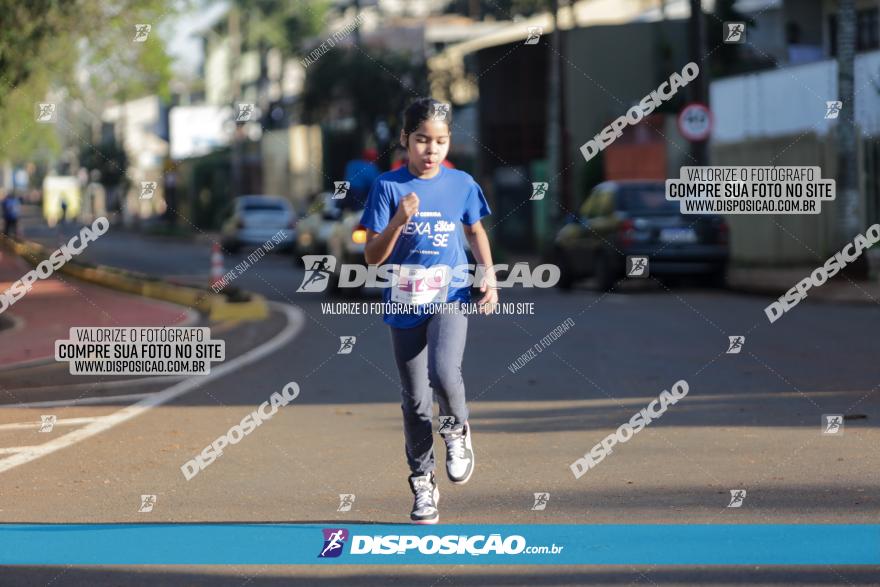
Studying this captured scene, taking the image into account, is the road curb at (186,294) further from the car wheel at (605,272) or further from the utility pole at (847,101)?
the utility pole at (847,101)

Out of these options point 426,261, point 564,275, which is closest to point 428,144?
point 426,261

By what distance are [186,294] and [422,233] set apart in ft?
53.7

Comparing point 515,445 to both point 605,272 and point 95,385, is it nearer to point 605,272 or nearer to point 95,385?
point 95,385

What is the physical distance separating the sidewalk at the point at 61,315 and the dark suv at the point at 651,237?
20.3 feet

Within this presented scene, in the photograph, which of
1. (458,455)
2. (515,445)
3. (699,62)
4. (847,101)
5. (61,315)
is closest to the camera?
(458,455)

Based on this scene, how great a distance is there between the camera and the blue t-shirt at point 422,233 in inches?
286

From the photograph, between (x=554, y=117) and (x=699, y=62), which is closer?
(x=699, y=62)

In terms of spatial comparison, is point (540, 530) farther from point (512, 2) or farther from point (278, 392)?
point (512, 2)

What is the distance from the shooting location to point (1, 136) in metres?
40.4

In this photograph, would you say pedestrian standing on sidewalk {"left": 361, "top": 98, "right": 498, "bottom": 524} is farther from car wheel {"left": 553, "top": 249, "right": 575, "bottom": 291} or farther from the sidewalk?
car wheel {"left": 553, "top": 249, "right": 575, "bottom": 291}

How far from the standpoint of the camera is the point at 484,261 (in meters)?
7.42

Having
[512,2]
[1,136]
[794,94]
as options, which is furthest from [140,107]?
[794,94]

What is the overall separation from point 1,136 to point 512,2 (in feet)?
105

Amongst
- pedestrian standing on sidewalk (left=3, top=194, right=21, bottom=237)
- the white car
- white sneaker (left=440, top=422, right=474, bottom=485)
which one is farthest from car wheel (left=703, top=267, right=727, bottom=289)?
pedestrian standing on sidewalk (left=3, top=194, right=21, bottom=237)
